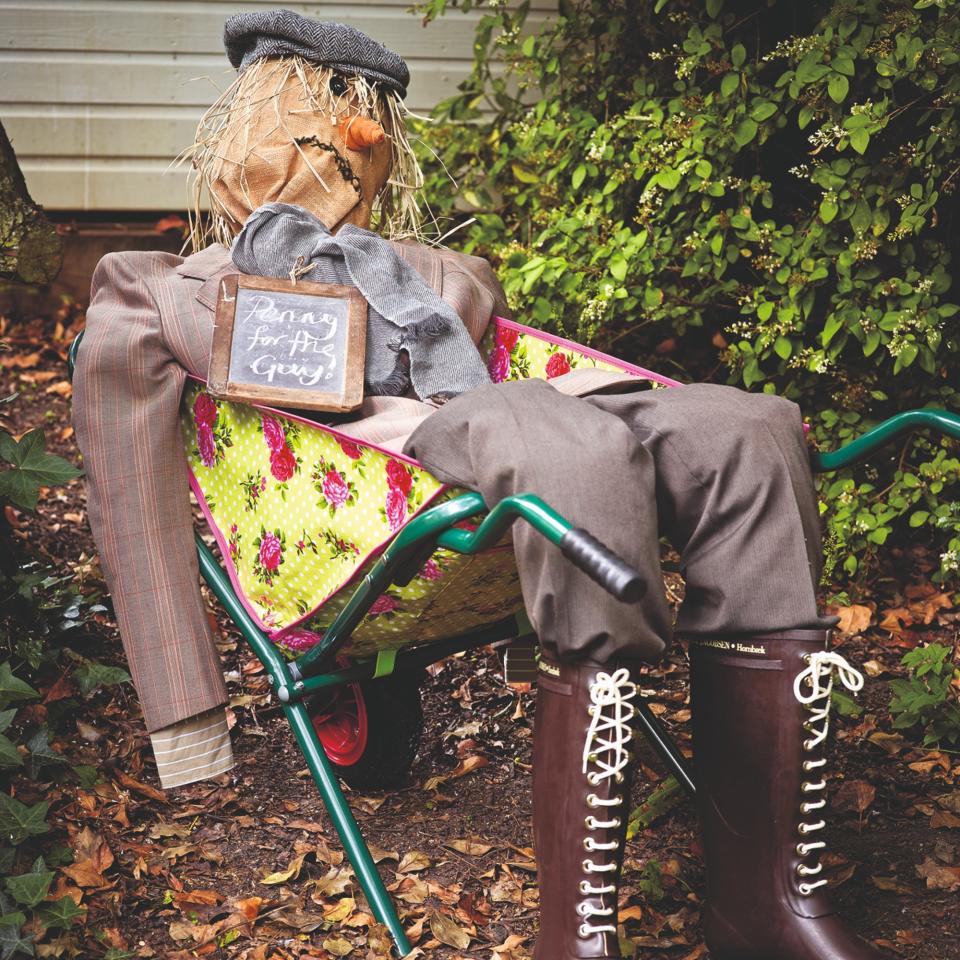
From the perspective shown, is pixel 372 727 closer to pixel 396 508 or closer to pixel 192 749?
pixel 192 749

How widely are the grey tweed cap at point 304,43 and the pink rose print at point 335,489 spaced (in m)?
0.99

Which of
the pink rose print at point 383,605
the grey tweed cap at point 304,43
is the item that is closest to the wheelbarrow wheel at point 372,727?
the pink rose print at point 383,605

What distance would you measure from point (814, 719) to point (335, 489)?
858 millimetres

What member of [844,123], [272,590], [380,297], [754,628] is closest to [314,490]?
[272,590]

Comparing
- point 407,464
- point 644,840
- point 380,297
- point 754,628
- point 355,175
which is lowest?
point 644,840

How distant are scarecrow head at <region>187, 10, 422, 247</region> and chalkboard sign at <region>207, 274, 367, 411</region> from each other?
0.35m

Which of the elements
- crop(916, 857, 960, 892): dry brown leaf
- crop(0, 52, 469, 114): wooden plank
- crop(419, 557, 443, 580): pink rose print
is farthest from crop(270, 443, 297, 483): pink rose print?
crop(0, 52, 469, 114): wooden plank

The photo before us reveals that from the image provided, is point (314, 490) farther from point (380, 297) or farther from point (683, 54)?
point (683, 54)

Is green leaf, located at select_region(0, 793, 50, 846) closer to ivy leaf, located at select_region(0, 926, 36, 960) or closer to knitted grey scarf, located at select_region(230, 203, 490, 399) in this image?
ivy leaf, located at select_region(0, 926, 36, 960)

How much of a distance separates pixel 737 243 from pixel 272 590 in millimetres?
1839

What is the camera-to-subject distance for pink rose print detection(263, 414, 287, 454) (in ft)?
6.66

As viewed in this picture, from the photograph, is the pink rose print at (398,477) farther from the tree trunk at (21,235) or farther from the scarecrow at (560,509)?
the tree trunk at (21,235)

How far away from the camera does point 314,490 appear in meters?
1.98

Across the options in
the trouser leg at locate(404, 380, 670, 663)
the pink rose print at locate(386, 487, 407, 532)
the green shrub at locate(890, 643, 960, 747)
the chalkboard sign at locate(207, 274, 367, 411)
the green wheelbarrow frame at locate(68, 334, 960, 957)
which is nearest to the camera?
the green wheelbarrow frame at locate(68, 334, 960, 957)
